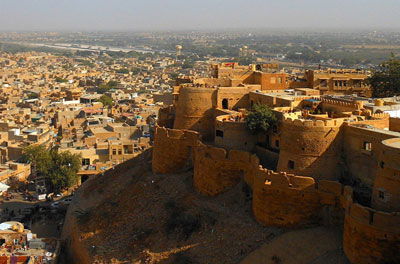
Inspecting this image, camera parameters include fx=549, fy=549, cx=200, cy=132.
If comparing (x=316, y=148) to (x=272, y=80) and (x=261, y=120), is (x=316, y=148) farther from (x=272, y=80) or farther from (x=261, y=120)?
(x=272, y=80)

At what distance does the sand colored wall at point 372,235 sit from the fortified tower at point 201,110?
994 centimetres

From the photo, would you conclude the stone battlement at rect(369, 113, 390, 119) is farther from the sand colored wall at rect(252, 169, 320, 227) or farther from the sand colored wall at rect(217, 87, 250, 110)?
the sand colored wall at rect(217, 87, 250, 110)

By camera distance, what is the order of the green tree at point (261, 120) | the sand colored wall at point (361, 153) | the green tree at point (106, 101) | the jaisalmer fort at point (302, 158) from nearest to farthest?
the jaisalmer fort at point (302, 158) → the sand colored wall at point (361, 153) → the green tree at point (261, 120) → the green tree at point (106, 101)

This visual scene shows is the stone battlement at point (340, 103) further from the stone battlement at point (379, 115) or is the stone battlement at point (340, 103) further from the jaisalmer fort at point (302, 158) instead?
the stone battlement at point (379, 115)

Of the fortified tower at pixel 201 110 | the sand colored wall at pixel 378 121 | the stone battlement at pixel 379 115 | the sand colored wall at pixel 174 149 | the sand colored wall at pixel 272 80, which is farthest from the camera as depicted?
the sand colored wall at pixel 272 80

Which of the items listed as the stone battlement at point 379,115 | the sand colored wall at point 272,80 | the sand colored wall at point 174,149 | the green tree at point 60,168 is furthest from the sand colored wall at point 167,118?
the stone battlement at point 379,115

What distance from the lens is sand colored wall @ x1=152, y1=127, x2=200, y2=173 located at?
906 inches

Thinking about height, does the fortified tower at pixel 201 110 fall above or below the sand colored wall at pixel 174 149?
above

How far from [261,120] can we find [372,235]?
712 cm

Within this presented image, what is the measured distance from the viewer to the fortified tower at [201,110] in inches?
936

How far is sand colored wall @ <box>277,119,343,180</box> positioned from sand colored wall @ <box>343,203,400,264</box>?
2.57 meters

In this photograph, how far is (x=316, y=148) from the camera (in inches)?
674

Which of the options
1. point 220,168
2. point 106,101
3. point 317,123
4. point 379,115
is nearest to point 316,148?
point 317,123

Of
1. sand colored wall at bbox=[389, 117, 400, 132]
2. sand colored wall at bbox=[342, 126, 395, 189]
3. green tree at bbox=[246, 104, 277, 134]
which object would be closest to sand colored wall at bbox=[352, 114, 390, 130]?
sand colored wall at bbox=[389, 117, 400, 132]
